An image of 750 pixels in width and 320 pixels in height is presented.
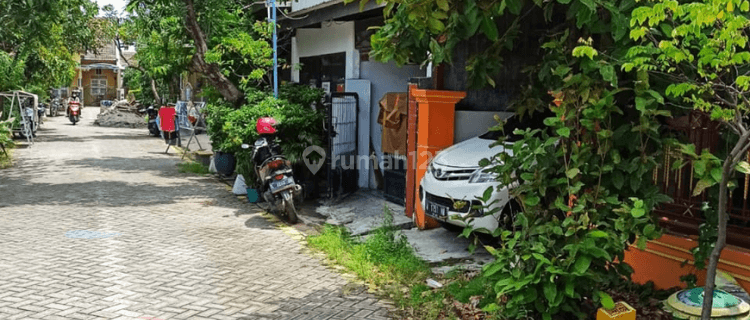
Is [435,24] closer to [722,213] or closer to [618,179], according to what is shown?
[618,179]

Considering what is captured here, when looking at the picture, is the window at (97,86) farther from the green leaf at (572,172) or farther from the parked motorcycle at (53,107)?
the green leaf at (572,172)

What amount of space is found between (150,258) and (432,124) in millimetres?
3815

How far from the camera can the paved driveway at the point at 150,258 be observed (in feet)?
19.9

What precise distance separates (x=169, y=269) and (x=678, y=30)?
5537mm

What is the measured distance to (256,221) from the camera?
10.1 m

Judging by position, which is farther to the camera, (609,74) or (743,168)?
(609,74)

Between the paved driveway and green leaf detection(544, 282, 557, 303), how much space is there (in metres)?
1.64

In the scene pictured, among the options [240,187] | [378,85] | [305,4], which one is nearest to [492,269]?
[378,85]

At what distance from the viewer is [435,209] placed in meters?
8.05

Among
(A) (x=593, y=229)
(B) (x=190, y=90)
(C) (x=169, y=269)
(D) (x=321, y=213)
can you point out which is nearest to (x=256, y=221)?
(D) (x=321, y=213)

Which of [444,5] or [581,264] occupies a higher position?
[444,5]

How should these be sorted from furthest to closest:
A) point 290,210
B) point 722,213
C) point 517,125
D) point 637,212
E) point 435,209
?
point 290,210, point 517,125, point 435,209, point 637,212, point 722,213

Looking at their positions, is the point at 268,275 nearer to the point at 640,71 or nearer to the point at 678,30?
the point at 640,71

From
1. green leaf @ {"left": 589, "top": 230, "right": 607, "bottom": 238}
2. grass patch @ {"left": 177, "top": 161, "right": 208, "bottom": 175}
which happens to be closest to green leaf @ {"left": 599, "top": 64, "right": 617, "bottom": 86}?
green leaf @ {"left": 589, "top": 230, "right": 607, "bottom": 238}
